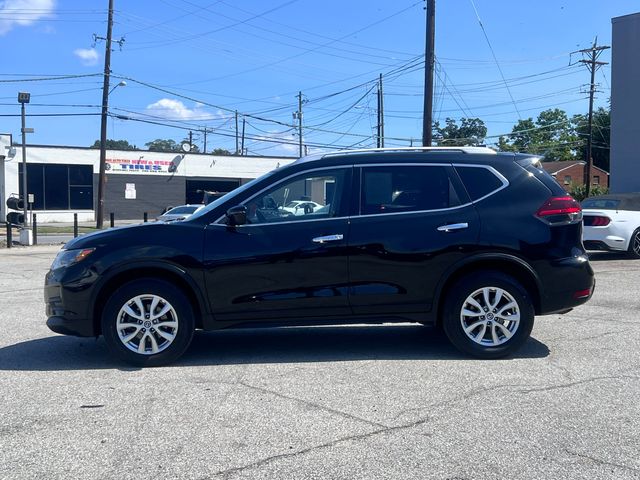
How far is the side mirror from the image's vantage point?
5.84 meters

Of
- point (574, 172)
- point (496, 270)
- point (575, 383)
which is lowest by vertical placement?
point (575, 383)

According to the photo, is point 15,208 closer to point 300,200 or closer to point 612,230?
point 612,230

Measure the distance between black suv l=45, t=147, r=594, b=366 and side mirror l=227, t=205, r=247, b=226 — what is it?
1cm

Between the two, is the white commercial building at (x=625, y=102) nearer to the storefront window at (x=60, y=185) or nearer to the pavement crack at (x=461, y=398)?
the pavement crack at (x=461, y=398)

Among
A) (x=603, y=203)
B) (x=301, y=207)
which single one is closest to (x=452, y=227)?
(x=301, y=207)

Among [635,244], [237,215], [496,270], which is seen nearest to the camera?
[237,215]

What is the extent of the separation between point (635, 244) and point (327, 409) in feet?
37.1

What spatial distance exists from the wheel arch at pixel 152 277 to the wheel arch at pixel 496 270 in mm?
2220

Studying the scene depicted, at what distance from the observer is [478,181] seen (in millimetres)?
6121

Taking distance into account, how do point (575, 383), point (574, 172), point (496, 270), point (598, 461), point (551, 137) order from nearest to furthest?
point (598, 461) < point (575, 383) < point (496, 270) < point (574, 172) < point (551, 137)

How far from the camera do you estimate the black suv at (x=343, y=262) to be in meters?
5.84

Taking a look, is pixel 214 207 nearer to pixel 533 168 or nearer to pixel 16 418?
pixel 16 418

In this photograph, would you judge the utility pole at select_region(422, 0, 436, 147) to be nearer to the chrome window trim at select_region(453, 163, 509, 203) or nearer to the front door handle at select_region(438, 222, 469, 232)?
the chrome window trim at select_region(453, 163, 509, 203)

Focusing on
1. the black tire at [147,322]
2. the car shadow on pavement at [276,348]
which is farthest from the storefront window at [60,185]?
the black tire at [147,322]
